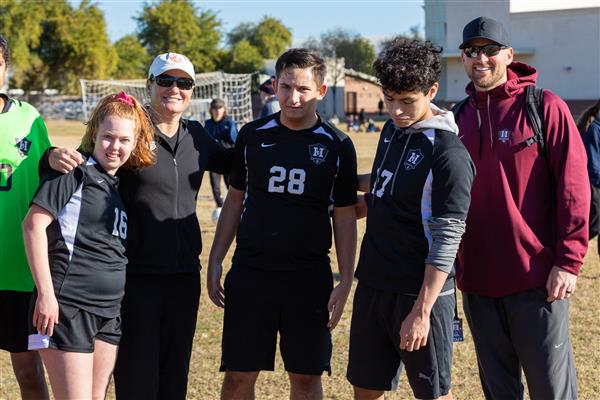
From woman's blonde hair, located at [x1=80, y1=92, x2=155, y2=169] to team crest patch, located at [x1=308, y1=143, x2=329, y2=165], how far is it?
0.77 metres

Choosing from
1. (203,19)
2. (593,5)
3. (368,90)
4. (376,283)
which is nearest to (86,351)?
(376,283)

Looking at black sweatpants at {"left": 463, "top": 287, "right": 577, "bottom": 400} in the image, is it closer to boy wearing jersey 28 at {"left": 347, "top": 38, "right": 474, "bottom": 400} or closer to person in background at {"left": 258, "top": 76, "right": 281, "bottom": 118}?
boy wearing jersey 28 at {"left": 347, "top": 38, "right": 474, "bottom": 400}

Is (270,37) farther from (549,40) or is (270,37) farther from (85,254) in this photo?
(85,254)

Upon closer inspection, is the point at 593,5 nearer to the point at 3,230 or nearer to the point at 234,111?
the point at 234,111

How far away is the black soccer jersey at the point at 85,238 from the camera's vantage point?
3359 mm

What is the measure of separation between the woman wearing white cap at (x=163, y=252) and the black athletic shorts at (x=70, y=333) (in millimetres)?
327

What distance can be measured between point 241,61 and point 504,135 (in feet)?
234

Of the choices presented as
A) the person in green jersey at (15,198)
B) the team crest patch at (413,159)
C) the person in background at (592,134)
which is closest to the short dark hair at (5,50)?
the person in green jersey at (15,198)

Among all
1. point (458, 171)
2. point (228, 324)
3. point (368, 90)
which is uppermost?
point (368, 90)

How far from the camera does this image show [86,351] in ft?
11.2

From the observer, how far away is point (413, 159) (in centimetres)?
336

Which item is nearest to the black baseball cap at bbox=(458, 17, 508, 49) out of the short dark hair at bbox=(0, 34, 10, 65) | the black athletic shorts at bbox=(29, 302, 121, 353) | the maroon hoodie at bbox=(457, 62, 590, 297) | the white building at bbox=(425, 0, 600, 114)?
the maroon hoodie at bbox=(457, 62, 590, 297)

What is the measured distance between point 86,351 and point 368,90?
70709 millimetres

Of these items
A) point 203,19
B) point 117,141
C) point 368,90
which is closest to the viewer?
point 117,141
